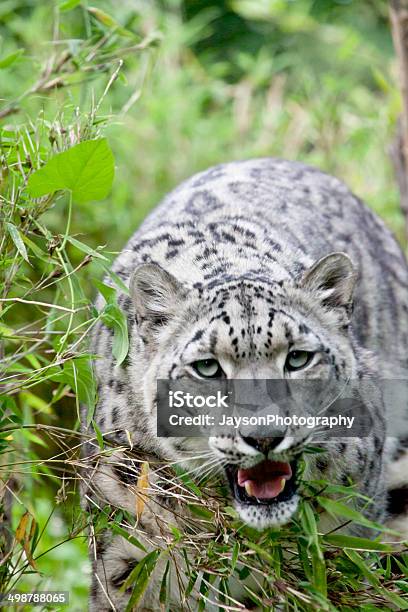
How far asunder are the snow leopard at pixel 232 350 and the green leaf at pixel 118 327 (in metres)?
0.09

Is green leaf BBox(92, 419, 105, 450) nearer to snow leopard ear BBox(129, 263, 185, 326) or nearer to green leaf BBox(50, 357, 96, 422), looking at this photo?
green leaf BBox(50, 357, 96, 422)

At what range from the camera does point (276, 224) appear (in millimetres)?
5223

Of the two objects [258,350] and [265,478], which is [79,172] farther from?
[265,478]

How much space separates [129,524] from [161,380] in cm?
63

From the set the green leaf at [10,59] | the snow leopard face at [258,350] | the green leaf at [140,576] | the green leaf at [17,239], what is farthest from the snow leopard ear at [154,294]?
the green leaf at [10,59]

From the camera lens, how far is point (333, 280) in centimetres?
436

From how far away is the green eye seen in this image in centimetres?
389

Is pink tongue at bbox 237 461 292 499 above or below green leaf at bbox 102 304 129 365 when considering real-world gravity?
below

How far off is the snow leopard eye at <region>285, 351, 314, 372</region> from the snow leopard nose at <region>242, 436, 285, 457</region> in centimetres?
41

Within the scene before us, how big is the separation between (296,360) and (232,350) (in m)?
0.29

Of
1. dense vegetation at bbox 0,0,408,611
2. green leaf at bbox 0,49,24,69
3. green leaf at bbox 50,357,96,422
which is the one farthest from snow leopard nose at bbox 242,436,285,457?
green leaf at bbox 0,49,24,69

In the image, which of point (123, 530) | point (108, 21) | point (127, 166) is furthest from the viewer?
point (127, 166)

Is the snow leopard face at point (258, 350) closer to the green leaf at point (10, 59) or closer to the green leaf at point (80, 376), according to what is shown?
the green leaf at point (80, 376)

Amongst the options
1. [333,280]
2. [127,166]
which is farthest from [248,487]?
[127,166]
